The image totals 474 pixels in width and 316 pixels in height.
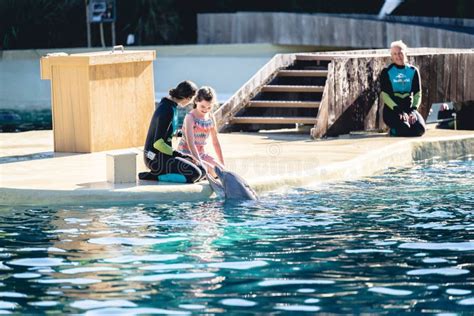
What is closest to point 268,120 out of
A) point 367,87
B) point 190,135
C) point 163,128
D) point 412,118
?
point 367,87

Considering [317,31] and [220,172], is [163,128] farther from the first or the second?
[317,31]

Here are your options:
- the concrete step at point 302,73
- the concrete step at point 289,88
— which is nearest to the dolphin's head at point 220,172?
the concrete step at point 289,88

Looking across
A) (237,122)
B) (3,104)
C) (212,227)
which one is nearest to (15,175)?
(212,227)

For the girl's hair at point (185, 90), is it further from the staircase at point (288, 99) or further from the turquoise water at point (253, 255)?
the staircase at point (288, 99)

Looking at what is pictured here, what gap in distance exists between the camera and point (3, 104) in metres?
28.8

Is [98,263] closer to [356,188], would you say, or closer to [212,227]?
[212,227]

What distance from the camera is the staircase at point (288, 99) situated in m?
16.8

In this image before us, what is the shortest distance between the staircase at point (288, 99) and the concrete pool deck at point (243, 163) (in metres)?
0.34

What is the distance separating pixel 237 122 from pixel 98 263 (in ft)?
26.5

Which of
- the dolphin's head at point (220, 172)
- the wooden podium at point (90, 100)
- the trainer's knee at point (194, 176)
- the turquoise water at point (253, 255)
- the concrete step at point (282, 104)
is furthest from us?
the concrete step at point (282, 104)

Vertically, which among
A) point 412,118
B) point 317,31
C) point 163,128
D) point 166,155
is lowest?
point 166,155

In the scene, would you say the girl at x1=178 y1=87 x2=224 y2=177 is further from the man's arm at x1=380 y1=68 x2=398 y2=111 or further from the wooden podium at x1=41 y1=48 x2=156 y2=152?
the man's arm at x1=380 y1=68 x2=398 y2=111

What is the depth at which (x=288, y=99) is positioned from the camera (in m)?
17.6

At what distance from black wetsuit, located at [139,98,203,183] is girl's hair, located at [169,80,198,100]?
11.0 inches
